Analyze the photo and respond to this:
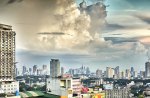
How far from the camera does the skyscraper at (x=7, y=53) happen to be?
22.6ft

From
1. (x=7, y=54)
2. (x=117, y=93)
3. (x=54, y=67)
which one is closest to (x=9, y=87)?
(x=7, y=54)

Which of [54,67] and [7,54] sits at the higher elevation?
[7,54]

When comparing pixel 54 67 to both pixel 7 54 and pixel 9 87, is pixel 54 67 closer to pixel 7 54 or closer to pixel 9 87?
pixel 7 54

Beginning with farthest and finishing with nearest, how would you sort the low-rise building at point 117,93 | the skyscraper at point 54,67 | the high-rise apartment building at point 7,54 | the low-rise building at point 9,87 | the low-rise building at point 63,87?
1. the skyscraper at point 54,67
2. the low-rise building at point 117,93
3. the high-rise apartment building at point 7,54
4. the low-rise building at point 63,87
5. the low-rise building at point 9,87

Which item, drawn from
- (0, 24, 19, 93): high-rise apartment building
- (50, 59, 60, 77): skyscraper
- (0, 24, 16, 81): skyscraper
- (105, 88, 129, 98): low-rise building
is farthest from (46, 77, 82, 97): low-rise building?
(50, 59, 60, 77): skyscraper

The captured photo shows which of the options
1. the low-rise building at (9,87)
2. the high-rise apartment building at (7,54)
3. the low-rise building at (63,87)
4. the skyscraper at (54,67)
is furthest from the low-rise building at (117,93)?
the skyscraper at (54,67)

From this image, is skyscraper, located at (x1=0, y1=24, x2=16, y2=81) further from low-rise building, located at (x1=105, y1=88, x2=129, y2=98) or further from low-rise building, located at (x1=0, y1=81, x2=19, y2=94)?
low-rise building, located at (x1=105, y1=88, x2=129, y2=98)

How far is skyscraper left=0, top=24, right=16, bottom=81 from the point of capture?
690 cm

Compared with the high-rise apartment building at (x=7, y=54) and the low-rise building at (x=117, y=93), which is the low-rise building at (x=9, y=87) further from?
the low-rise building at (x=117, y=93)

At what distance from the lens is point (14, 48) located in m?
7.22

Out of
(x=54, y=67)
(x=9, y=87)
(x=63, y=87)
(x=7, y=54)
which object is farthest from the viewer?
(x=54, y=67)

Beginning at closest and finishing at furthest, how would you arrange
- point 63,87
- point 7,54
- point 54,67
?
1. point 63,87
2. point 7,54
3. point 54,67

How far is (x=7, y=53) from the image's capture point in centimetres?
707

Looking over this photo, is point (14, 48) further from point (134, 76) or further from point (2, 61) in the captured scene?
point (134, 76)
